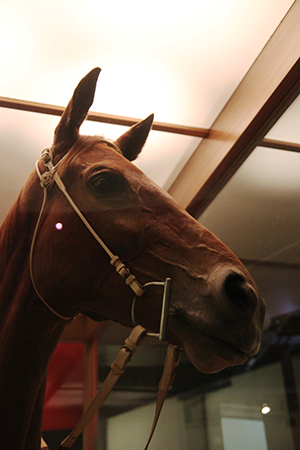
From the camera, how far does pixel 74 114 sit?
99cm

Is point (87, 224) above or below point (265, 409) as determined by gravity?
above

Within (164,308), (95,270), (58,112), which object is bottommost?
(164,308)

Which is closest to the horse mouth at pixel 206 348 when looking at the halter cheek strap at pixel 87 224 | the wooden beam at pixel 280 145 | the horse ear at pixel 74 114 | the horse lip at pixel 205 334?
the horse lip at pixel 205 334

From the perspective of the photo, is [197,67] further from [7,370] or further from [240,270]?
[7,370]

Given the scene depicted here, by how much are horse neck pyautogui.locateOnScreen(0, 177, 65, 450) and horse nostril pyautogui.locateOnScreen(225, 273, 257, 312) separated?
0.42 meters

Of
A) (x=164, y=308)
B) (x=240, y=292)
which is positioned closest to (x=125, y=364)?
(x=164, y=308)

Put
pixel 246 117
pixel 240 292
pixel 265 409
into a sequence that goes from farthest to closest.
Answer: pixel 265 409 < pixel 246 117 < pixel 240 292

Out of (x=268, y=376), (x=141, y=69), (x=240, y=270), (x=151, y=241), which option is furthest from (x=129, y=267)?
(x=268, y=376)

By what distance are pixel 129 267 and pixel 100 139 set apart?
1.27ft

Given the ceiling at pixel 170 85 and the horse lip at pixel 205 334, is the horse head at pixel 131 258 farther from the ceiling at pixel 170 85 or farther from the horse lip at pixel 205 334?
the ceiling at pixel 170 85

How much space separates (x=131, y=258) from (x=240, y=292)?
9.2 inches

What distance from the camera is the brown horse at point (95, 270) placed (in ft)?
2.32

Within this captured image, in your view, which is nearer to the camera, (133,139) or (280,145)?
(133,139)

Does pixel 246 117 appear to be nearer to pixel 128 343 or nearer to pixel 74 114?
pixel 74 114
